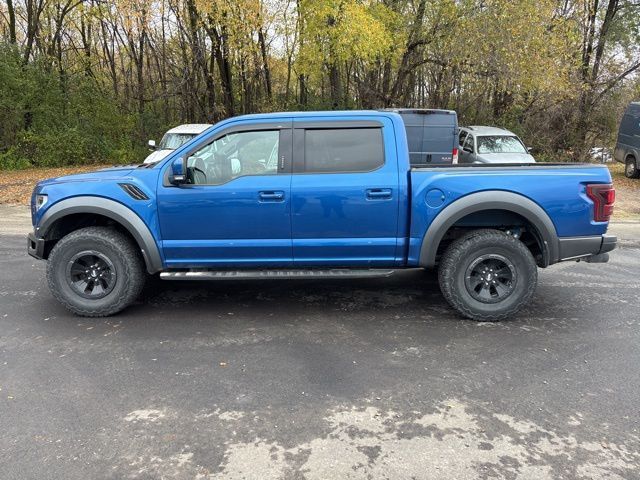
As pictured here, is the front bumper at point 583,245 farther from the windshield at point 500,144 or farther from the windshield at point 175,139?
the windshield at point 175,139

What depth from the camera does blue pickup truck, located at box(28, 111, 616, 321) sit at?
4.57 metres

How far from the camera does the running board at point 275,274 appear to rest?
468cm

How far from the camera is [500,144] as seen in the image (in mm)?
13719

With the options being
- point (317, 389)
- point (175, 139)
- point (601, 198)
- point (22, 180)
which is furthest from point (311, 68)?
point (317, 389)

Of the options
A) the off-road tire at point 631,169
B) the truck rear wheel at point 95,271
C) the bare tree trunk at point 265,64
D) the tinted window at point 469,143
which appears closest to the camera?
the truck rear wheel at point 95,271

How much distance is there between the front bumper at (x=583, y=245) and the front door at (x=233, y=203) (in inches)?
101

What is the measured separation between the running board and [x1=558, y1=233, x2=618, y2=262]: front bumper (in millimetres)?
1611

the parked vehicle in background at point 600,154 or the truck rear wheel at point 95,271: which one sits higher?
the parked vehicle in background at point 600,154

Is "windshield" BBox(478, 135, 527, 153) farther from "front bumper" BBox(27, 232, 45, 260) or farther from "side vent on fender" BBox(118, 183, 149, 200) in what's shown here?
"front bumper" BBox(27, 232, 45, 260)

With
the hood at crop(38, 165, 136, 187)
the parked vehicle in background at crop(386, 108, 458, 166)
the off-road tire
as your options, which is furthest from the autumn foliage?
the hood at crop(38, 165, 136, 187)

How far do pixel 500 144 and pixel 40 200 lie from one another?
1196 cm

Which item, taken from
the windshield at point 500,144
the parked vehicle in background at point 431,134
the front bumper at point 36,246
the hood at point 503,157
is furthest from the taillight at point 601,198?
the windshield at point 500,144

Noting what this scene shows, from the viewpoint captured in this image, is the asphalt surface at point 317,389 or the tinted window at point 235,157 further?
the tinted window at point 235,157

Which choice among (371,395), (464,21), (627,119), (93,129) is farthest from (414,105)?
(371,395)
